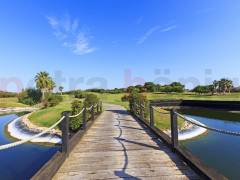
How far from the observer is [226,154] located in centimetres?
1438

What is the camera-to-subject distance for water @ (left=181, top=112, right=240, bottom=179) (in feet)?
39.2

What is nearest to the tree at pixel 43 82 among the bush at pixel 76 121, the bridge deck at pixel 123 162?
the bush at pixel 76 121

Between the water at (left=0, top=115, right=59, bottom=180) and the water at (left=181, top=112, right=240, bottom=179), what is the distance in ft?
27.9

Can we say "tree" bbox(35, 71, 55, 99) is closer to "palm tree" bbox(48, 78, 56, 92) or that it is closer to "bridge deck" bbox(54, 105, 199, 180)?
"palm tree" bbox(48, 78, 56, 92)

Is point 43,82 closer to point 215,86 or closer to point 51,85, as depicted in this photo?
point 51,85

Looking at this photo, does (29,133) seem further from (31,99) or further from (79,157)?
(31,99)

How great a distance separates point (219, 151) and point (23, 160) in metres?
12.0

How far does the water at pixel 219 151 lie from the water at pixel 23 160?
27.9ft

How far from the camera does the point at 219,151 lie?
15141 millimetres

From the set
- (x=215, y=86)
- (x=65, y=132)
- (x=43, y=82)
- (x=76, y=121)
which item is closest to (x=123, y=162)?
(x=65, y=132)

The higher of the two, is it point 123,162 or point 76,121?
point 123,162

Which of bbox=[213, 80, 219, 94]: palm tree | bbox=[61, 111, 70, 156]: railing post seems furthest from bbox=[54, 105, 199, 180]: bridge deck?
bbox=[213, 80, 219, 94]: palm tree

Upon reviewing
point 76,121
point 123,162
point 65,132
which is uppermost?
point 65,132

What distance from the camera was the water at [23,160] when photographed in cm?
1293
